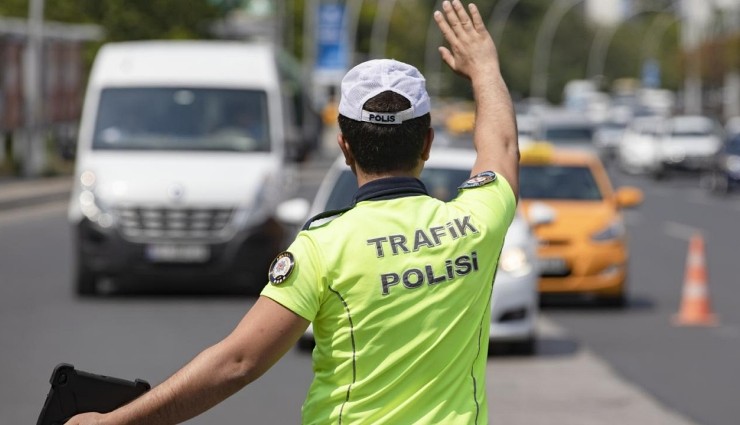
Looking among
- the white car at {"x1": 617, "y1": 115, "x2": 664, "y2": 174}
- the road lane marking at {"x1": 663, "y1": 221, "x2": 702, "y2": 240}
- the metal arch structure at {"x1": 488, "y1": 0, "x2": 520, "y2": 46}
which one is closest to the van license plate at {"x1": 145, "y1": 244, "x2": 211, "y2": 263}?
the road lane marking at {"x1": 663, "y1": 221, "x2": 702, "y2": 240}

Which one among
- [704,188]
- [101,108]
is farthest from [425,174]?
[704,188]

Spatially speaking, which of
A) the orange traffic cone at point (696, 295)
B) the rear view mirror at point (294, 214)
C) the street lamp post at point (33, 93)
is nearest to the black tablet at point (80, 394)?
the rear view mirror at point (294, 214)

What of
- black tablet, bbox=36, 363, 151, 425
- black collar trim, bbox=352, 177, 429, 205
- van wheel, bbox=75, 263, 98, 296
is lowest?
van wheel, bbox=75, 263, 98, 296

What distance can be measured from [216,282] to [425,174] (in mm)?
3132

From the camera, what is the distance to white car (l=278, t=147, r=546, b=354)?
12.2 m

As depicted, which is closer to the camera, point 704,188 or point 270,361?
point 270,361

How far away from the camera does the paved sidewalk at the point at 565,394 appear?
30.6ft

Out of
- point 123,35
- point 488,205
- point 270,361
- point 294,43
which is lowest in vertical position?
point 294,43

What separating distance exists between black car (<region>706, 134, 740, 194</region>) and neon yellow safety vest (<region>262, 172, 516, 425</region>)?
117 ft

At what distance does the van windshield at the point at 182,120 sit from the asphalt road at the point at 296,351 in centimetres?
147

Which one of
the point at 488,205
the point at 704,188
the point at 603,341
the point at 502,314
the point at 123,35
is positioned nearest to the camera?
the point at 488,205

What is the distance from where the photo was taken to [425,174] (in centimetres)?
1356

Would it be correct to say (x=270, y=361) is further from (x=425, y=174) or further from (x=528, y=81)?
(x=528, y=81)

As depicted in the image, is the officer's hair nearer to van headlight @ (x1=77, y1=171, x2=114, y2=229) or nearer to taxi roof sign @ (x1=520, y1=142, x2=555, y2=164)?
van headlight @ (x1=77, y1=171, x2=114, y2=229)
